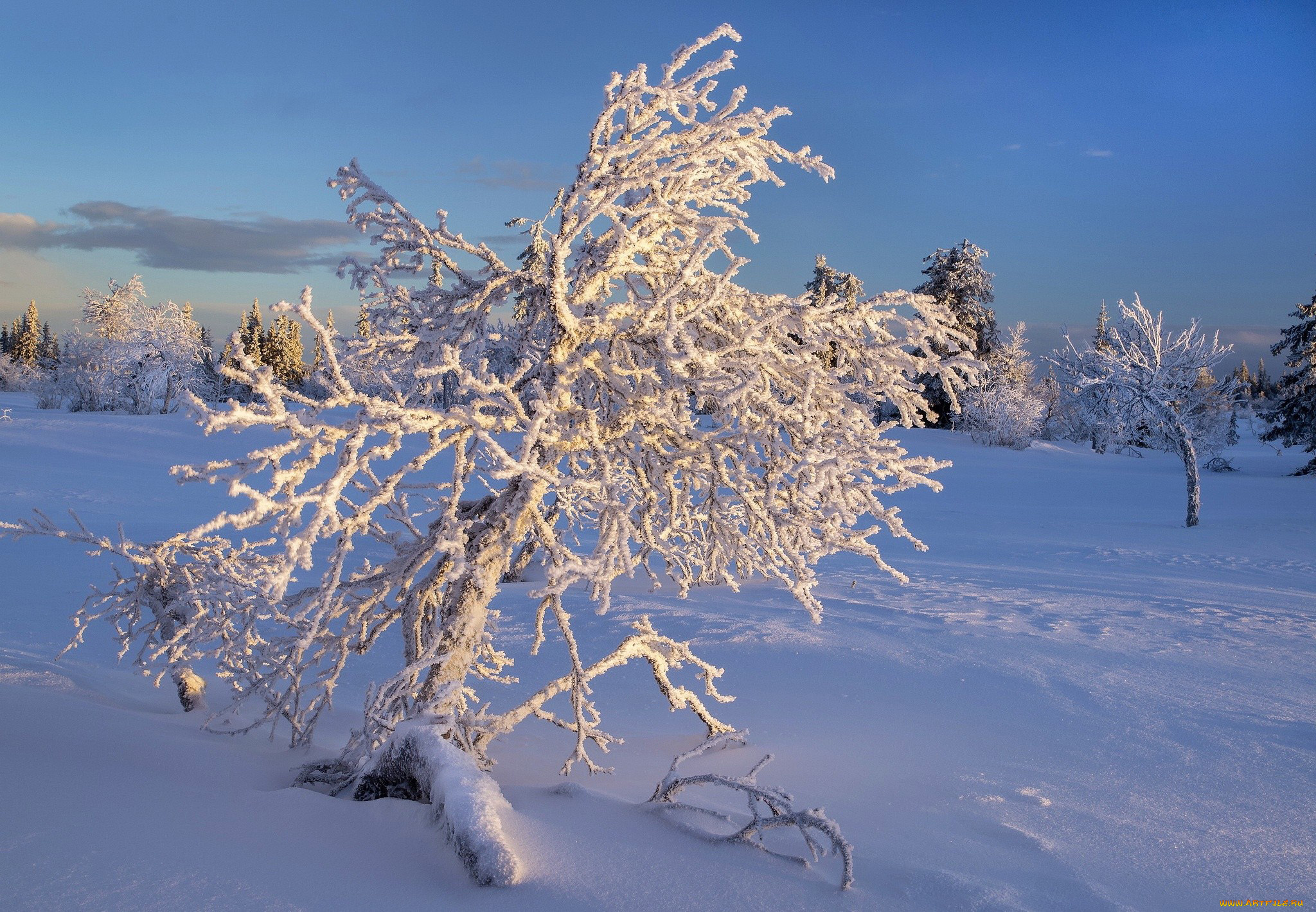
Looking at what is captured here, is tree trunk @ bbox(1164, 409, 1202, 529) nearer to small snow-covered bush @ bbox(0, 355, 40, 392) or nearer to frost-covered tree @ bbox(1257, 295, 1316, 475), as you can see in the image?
frost-covered tree @ bbox(1257, 295, 1316, 475)

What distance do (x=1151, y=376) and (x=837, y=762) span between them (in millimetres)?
18170

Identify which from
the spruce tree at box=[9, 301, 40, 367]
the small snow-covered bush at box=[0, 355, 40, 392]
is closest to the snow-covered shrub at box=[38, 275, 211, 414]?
the small snow-covered bush at box=[0, 355, 40, 392]

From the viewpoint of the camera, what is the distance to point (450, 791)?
106 inches

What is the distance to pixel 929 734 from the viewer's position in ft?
18.5

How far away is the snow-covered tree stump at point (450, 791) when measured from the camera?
2.40 meters

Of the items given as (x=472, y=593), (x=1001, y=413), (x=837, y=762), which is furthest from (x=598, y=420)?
(x=1001, y=413)

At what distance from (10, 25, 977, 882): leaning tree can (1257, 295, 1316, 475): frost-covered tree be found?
33.3m

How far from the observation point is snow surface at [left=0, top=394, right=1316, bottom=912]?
8.08 ft

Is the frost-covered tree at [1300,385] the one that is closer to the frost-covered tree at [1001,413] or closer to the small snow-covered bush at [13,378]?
the frost-covered tree at [1001,413]

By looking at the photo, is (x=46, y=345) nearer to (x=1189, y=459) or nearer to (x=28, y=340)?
(x=28, y=340)

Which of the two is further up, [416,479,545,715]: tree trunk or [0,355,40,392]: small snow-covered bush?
[416,479,545,715]: tree trunk

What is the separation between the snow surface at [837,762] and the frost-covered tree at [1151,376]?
17.6 ft

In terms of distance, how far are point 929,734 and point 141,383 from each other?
125 ft

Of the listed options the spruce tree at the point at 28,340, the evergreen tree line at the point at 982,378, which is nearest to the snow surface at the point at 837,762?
the evergreen tree line at the point at 982,378
